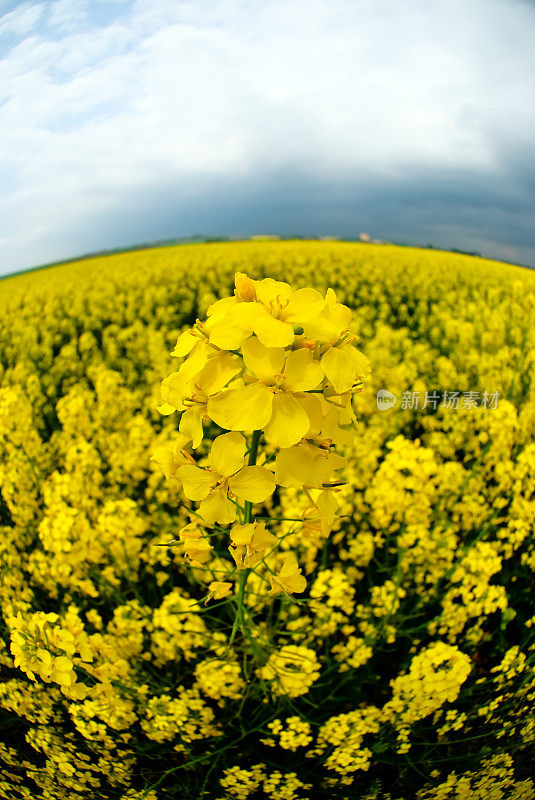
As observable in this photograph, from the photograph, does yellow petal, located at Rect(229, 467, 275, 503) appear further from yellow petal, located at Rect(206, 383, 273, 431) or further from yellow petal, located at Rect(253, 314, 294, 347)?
yellow petal, located at Rect(253, 314, 294, 347)

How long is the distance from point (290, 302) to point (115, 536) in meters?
1.86

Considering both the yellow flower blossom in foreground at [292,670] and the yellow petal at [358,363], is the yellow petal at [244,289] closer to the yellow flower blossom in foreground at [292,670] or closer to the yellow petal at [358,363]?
the yellow petal at [358,363]

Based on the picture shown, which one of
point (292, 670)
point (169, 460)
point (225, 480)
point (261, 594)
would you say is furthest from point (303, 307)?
point (292, 670)

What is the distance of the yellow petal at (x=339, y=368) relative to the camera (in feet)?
3.08

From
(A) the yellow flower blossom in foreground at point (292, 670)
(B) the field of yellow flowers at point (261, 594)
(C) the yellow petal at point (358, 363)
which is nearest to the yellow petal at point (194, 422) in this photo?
(B) the field of yellow flowers at point (261, 594)

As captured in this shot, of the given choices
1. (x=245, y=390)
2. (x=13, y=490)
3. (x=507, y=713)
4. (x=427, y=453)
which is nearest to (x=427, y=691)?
(x=507, y=713)

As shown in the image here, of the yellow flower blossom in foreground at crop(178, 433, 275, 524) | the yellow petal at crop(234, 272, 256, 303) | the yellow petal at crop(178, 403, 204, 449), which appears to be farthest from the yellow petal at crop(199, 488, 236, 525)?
the yellow petal at crop(234, 272, 256, 303)

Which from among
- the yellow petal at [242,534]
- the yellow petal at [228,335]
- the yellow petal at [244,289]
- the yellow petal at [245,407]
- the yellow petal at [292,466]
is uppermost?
the yellow petal at [244,289]

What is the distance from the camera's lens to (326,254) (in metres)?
15.0

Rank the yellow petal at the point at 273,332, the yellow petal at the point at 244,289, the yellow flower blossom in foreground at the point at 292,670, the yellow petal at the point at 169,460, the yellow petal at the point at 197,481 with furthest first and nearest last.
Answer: the yellow flower blossom in foreground at the point at 292,670, the yellow petal at the point at 169,460, the yellow petal at the point at 197,481, the yellow petal at the point at 244,289, the yellow petal at the point at 273,332

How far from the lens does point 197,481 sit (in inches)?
43.0

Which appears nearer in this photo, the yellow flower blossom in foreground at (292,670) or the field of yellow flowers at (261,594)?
the field of yellow flowers at (261,594)

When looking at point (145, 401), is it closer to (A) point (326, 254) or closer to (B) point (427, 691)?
(B) point (427, 691)

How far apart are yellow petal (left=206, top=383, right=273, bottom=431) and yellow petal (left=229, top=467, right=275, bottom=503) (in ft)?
0.48
